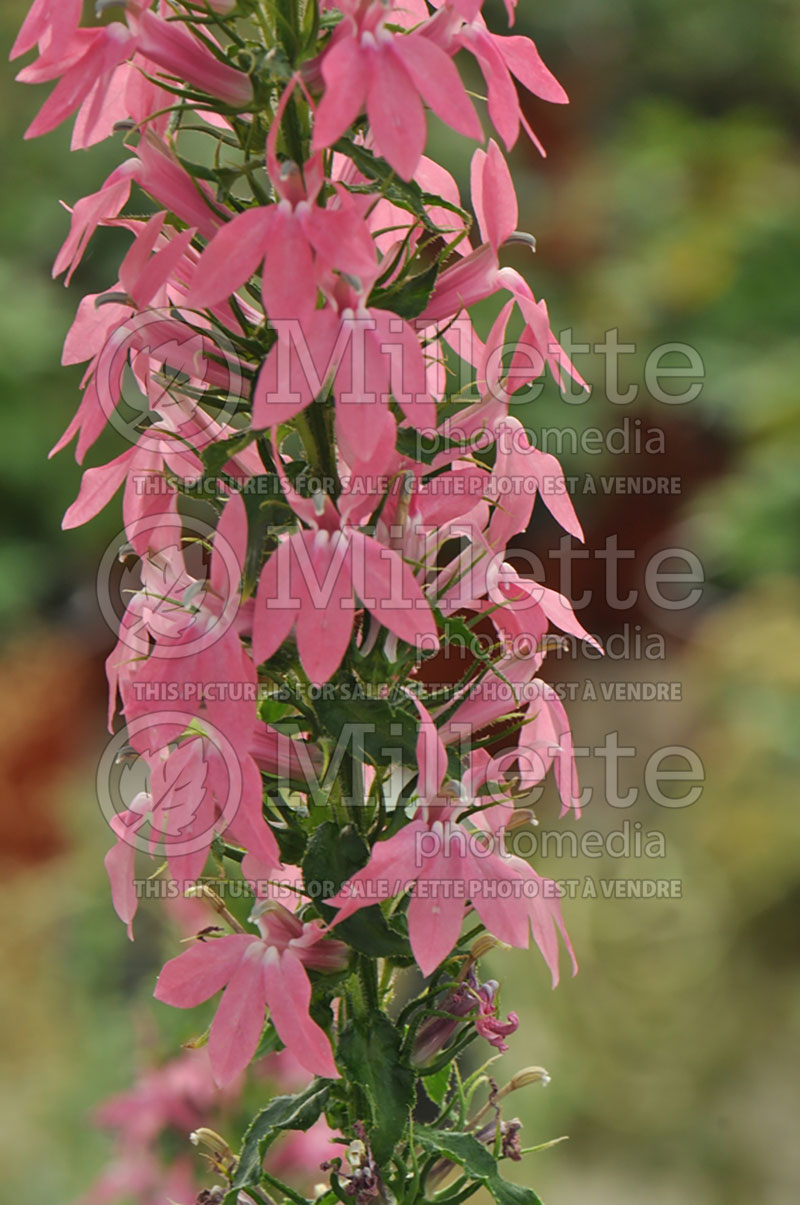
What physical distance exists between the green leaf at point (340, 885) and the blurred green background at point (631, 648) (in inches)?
26.3

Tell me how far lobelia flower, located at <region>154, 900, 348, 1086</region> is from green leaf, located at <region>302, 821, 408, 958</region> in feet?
0.07

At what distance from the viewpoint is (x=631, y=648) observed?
397cm

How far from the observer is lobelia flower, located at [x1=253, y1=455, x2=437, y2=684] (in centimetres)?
44

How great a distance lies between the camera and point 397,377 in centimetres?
44

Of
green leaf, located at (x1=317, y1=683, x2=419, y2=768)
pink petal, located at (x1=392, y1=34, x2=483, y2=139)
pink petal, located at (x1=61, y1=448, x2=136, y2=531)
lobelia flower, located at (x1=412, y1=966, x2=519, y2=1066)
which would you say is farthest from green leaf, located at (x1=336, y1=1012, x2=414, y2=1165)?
pink petal, located at (x1=392, y1=34, x2=483, y2=139)

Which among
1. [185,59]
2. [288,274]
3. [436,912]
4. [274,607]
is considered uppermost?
[185,59]

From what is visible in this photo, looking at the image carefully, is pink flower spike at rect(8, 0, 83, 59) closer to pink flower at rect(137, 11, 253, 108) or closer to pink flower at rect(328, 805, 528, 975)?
pink flower at rect(137, 11, 253, 108)

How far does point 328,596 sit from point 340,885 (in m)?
0.13

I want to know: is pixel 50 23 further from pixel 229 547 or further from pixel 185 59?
pixel 229 547

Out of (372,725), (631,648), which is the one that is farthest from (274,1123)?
(631,648)

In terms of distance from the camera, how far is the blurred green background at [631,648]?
217cm

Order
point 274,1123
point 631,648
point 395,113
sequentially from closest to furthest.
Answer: point 395,113 → point 274,1123 → point 631,648

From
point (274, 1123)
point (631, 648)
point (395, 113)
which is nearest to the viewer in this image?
point (395, 113)

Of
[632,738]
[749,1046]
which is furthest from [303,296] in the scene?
[632,738]
